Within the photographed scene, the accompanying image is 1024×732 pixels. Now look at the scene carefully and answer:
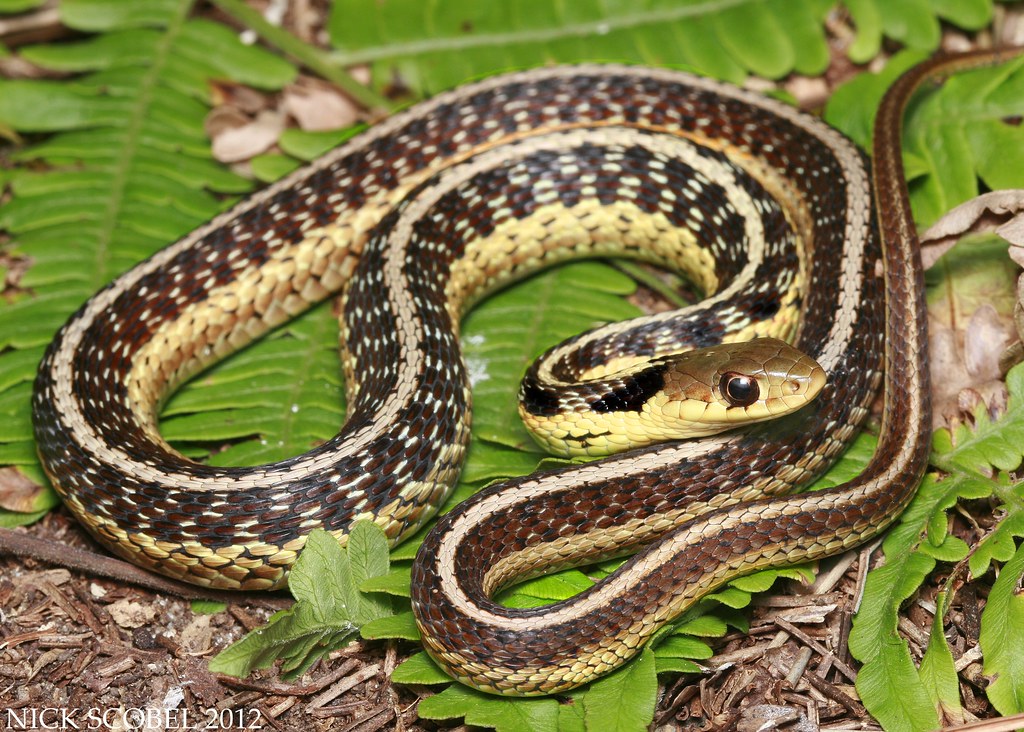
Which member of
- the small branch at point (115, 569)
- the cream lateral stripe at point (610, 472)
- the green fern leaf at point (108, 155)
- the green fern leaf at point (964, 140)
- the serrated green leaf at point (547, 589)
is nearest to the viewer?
the cream lateral stripe at point (610, 472)

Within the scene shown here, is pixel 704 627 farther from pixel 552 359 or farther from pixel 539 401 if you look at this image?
pixel 552 359

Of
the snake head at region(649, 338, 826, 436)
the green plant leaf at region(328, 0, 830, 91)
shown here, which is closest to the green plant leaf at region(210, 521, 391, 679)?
the snake head at region(649, 338, 826, 436)

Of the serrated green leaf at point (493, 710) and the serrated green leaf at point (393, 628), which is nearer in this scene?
the serrated green leaf at point (493, 710)

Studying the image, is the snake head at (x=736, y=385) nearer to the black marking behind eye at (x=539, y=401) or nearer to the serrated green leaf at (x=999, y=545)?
the black marking behind eye at (x=539, y=401)

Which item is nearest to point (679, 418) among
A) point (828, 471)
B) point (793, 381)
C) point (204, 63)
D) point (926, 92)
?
point (793, 381)

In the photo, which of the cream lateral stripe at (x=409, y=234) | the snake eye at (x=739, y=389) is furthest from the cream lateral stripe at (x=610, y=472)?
the cream lateral stripe at (x=409, y=234)

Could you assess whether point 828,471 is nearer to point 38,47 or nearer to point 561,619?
point 561,619

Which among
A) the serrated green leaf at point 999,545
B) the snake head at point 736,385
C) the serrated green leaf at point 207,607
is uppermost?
the snake head at point 736,385
